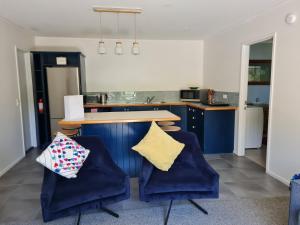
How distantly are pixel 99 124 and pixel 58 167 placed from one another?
45.6 inches

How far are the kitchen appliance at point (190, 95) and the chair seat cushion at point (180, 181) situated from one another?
139 inches

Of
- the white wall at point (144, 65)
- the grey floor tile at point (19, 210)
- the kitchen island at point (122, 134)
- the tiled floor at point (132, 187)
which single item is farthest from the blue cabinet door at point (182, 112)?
the grey floor tile at point (19, 210)

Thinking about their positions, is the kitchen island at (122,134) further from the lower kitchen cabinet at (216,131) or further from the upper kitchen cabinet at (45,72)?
the upper kitchen cabinet at (45,72)

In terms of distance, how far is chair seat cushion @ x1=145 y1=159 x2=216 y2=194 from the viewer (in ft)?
7.45

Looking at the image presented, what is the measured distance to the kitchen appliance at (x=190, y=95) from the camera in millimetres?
5855

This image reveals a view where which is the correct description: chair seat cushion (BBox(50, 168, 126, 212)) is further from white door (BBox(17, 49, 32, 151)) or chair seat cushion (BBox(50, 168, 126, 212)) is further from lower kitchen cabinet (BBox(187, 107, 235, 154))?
white door (BBox(17, 49, 32, 151))

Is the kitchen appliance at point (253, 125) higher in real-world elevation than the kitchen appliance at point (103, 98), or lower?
lower

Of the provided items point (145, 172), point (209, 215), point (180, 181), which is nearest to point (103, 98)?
point (145, 172)

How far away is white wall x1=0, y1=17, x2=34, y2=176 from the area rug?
6.19ft

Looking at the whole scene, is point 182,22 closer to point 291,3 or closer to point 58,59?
point 291,3

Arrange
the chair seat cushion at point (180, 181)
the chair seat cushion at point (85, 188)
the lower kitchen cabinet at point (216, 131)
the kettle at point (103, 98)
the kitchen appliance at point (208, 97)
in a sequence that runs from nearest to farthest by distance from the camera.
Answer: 1. the chair seat cushion at point (85, 188)
2. the chair seat cushion at point (180, 181)
3. the lower kitchen cabinet at point (216, 131)
4. the kitchen appliance at point (208, 97)
5. the kettle at point (103, 98)

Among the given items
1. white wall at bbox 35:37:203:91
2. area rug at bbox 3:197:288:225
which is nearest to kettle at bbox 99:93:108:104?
white wall at bbox 35:37:203:91

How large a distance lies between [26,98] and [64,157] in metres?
3.33

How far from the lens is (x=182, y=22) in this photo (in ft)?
14.1
